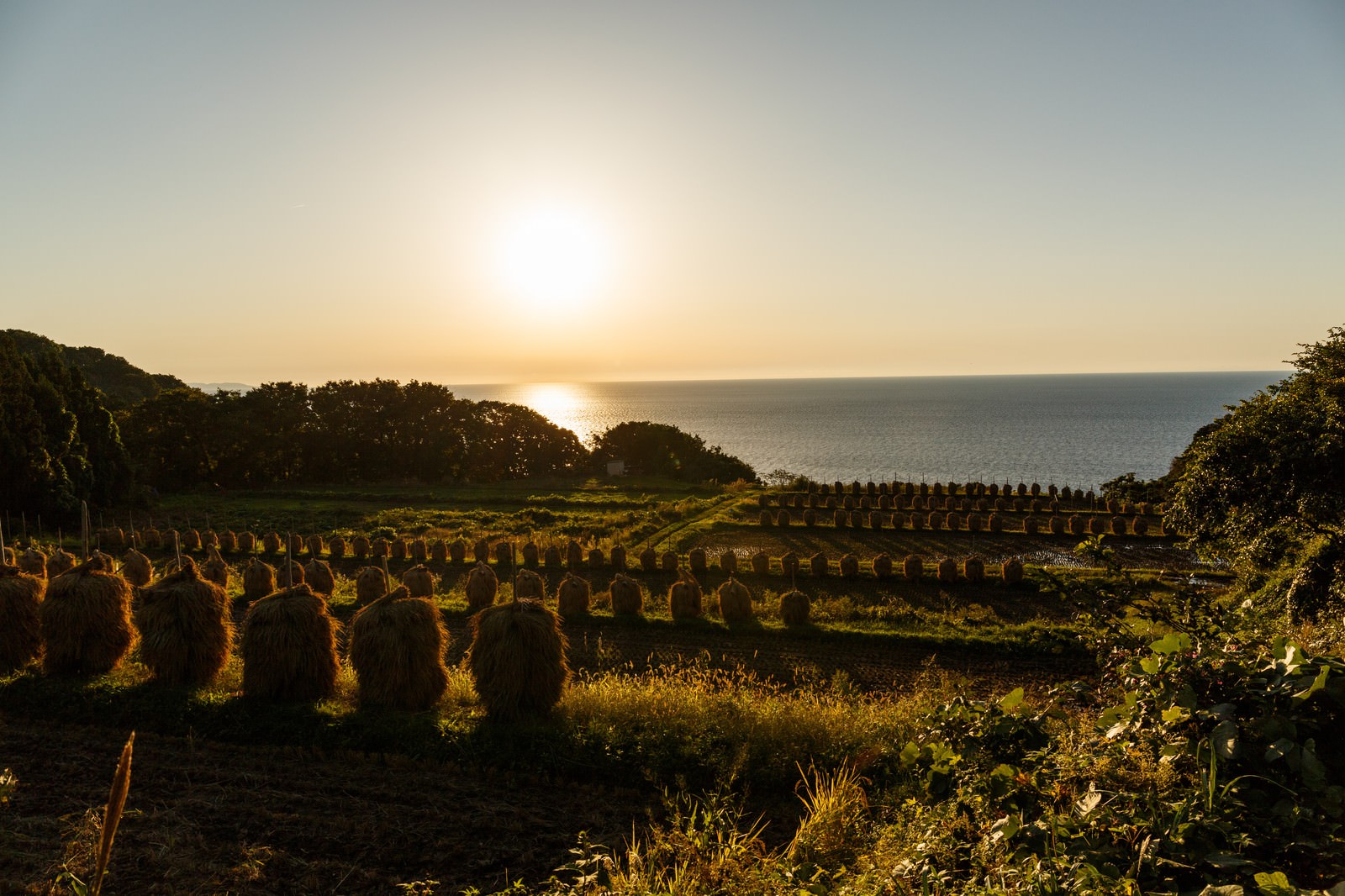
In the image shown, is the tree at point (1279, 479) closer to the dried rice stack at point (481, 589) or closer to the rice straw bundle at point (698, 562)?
the rice straw bundle at point (698, 562)

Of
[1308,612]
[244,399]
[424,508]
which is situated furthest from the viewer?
[244,399]

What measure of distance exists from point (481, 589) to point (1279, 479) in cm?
2011

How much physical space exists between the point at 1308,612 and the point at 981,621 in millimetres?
6846

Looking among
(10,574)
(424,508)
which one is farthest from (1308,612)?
(424,508)

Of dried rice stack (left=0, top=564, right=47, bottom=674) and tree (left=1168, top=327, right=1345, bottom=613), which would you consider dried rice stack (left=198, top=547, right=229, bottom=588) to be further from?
tree (left=1168, top=327, right=1345, bottom=613)

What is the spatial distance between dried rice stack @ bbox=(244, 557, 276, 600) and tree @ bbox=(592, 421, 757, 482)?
38919 millimetres

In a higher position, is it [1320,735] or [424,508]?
[1320,735]

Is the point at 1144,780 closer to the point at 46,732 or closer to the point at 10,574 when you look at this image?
the point at 46,732

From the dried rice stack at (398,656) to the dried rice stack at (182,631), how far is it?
2711mm

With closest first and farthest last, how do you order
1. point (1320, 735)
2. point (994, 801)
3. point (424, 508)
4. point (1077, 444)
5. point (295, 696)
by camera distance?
point (1320, 735)
point (994, 801)
point (295, 696)
point (424, 508)
point (1077, 444)

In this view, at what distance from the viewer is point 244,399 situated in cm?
5781

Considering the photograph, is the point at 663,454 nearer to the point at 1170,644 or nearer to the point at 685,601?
the point at 685,601

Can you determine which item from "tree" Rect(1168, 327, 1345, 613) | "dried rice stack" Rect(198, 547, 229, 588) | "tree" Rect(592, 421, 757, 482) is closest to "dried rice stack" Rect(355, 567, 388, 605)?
"dried rice stack" Rect(198, 547, 229, 588)

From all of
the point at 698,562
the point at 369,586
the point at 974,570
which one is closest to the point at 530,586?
the point at 369,586
